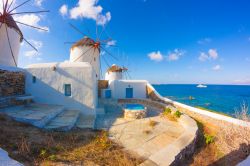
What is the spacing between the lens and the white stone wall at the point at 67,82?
10.7m

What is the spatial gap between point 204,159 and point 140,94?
14736 millimetres

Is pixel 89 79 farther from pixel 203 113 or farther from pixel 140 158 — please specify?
pixel 203 113

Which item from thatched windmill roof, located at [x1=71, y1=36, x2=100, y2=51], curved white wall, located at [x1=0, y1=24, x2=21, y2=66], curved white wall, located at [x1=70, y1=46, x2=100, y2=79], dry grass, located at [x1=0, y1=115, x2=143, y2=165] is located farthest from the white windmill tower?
dry grass, located at [x1=0, y1=115, x2=143, y2=165]

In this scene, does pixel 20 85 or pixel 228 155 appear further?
pixel 20 85

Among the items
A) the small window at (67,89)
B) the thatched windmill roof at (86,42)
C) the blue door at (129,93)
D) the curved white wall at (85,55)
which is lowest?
the blue door at (129,93)

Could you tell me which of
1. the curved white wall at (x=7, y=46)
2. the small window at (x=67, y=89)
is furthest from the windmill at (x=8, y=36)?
the small window at (x=67, y=89)

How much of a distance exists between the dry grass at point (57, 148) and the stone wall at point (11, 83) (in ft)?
12.9

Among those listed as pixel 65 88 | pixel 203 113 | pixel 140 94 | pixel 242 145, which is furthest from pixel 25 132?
pixel 140 94

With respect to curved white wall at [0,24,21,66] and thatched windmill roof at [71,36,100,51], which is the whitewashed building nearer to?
curved white wall at [0,24,21,66]

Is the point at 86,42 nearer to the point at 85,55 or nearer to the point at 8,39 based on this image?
the point at 85,55

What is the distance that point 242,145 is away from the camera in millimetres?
5938

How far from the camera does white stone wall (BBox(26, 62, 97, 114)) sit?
10.7 m

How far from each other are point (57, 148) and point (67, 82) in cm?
679

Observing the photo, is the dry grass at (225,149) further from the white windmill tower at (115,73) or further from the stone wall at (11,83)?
the white windmill tower at (115,73)
